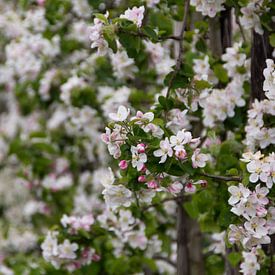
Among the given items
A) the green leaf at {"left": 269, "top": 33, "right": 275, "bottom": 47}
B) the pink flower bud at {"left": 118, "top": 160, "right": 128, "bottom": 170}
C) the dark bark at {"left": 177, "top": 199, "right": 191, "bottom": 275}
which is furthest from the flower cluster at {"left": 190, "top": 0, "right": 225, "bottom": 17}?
the dark bark at {"left": 177, "top": 199, "right": 191, "bottom": 275}

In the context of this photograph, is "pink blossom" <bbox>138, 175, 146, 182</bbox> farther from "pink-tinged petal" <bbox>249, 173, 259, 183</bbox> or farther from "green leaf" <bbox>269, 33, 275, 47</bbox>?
"green leaf" <bbox>269, 33, 275, 47</bbox>

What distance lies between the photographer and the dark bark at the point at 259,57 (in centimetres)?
225

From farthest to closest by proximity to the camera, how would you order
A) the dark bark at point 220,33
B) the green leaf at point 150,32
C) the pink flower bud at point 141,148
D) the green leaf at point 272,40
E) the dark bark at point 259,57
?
the dark bark at point 220,33, the dark bark at point 259,57, the green leaf at point 272,40, the green leaf at point 150,32, the pink flower bud at point 141,148

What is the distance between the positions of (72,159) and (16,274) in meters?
1.42

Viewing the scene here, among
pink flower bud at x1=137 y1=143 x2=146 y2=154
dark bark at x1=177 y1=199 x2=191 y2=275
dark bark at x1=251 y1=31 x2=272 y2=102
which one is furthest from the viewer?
dark bark at x1=177 y1=199 x2=191 y2=275

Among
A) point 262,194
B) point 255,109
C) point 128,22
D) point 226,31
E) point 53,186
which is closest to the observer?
point 262,194

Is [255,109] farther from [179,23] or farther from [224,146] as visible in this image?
[179,23]

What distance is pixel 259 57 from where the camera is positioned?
226 cm

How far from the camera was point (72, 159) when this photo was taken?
4.71 m

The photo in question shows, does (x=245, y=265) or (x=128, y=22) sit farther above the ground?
(x=128, y=22)

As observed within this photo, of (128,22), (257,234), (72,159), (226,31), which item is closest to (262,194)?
(257,234)

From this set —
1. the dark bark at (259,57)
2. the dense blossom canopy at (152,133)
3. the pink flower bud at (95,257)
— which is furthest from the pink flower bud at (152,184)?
the pink flower bud at (95,257)

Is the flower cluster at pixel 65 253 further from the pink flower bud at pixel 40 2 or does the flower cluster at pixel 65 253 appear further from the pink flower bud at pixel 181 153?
the pink flower bud at pixel 40 2

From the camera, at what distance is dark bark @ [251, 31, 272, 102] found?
2.25 m
